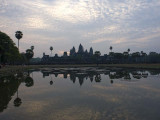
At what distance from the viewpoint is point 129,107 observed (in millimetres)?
12797

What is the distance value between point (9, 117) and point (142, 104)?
34.6ft

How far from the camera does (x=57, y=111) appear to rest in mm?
12039

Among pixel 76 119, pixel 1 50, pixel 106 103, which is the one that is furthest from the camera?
pixel 1 50

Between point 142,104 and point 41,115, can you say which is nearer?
point 41,115

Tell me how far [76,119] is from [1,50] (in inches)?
2118

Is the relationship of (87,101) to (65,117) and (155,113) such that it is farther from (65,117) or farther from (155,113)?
(155,113)

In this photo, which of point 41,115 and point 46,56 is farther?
point 46,56

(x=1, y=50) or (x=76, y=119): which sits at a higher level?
(x=1, y=50)

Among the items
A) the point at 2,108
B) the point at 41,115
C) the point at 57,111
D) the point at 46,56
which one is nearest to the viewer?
the point at 41,115

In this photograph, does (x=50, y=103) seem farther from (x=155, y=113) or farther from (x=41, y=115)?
(x=155, y=113)

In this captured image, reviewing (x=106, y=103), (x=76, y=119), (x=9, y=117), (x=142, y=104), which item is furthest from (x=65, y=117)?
(x=142, y=104)

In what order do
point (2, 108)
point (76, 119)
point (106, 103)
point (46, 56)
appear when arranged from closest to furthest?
point (76, 119), point (2, 108), point (106, 103), point (46, 56)

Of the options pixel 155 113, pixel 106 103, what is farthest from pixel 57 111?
pixel 155 113

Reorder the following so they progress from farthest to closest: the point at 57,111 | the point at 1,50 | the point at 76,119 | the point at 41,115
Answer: the point at 1,50, the point at 57,111, the point at 41,115, the point at 76,119
